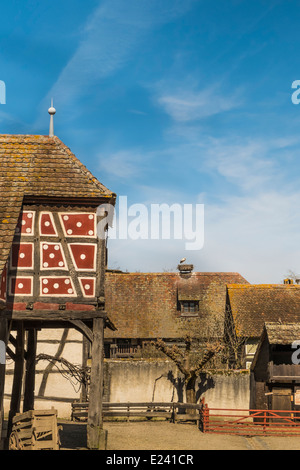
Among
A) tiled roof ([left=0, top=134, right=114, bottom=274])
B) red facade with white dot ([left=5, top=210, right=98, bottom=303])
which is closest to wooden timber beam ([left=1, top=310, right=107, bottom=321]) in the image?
red facade with white dot ([left=5, top=210, right=98, bottom=303])

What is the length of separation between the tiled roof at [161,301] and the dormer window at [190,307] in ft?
0.81

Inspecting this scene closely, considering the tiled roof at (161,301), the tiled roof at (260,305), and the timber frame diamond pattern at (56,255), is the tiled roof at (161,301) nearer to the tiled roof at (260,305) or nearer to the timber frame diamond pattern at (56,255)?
the tiled roof at (260,305)

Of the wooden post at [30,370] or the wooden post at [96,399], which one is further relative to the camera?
the wooden post at [30,370]

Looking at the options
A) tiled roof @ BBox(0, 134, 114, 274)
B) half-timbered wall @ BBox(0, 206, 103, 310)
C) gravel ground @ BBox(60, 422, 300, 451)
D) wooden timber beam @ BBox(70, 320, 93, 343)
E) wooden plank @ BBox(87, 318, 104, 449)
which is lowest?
gravel ground @ BBox(60, 422, 300, 451)

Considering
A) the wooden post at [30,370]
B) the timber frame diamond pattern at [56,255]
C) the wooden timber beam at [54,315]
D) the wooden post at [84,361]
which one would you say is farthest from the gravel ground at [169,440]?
the wooden timber beam at [54,315]

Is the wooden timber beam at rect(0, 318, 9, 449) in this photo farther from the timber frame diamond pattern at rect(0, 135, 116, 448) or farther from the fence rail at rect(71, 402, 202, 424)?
the fence rail at rect(71, 402, 202, 424)

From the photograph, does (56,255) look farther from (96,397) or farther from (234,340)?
(234,340)

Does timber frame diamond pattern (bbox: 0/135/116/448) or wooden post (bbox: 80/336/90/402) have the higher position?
timber frame diamond pattern (bbox: 0/135/116/448)

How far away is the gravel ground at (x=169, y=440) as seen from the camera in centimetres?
1460

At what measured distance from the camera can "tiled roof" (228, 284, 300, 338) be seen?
25.5m

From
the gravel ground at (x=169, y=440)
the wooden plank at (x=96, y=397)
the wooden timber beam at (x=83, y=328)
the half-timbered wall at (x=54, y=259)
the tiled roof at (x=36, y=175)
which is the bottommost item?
the gravel ground at (x=169, y=440)

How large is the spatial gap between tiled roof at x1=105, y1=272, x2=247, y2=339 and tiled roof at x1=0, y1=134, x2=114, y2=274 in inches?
566
